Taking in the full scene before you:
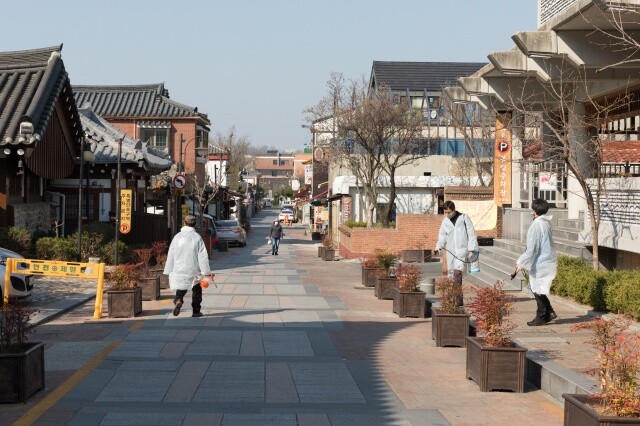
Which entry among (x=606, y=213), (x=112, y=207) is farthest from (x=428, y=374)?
(x=112, y=207)

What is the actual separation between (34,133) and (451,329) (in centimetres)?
1494

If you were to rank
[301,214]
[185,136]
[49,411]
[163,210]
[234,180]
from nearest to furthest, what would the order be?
[49,411]
[163,210]
[185,136]
[234,180]
[301,214]

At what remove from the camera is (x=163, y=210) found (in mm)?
46531

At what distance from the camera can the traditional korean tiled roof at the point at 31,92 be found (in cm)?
2472

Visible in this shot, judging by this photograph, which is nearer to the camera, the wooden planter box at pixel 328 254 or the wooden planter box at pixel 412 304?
the wooden planter box at pixel 412 304

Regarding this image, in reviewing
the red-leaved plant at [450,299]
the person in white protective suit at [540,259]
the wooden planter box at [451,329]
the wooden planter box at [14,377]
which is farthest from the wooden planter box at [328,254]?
the wooden planter box at [14,377]

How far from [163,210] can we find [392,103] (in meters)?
12.5

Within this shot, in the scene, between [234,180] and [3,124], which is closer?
[3,124]

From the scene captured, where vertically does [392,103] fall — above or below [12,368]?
above

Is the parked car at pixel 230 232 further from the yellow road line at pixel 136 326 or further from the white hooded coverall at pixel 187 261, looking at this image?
the yellow road line at pixel 136 326

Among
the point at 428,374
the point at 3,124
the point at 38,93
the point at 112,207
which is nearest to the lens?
the point at 428,374

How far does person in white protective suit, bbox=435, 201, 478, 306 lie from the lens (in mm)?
16125

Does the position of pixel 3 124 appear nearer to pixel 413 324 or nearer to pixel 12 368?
pixel 413 324

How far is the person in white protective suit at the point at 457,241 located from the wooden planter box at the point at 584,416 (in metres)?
8.26
